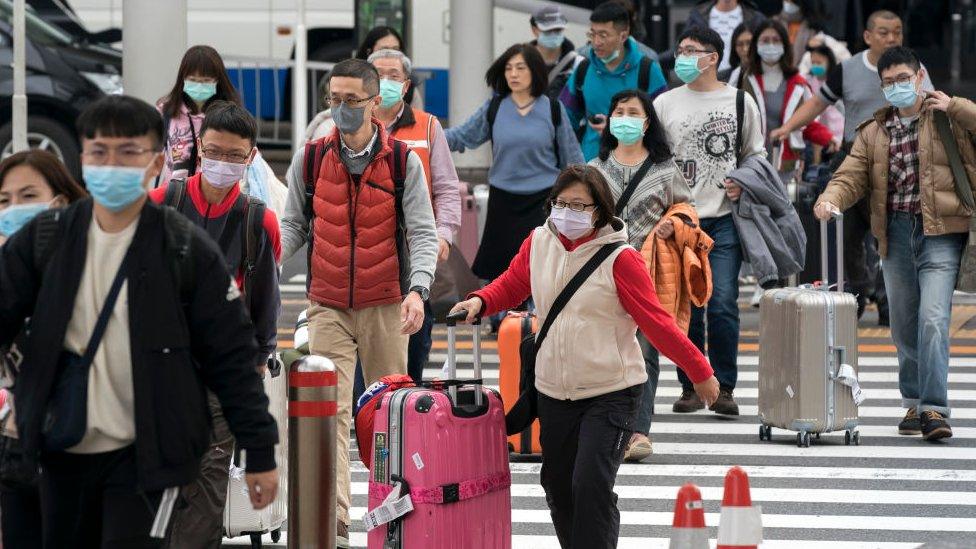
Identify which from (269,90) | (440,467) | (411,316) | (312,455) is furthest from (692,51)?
(269,90)

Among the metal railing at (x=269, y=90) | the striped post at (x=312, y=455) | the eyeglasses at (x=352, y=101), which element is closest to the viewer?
the striped post at (x=312, y=455)

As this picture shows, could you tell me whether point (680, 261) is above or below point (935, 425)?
above

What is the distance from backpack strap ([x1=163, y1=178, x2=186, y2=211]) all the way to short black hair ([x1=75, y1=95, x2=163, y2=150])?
5.47 feet

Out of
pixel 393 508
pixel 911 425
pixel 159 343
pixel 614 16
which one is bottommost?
pixel 911 425

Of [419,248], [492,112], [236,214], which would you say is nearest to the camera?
Answer: [236,214]

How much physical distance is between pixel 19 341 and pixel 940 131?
571 centimetres

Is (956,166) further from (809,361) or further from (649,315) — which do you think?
(649,315)

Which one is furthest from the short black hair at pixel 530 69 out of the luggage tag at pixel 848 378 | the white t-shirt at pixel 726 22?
the white t-shirt at pixel 726 22

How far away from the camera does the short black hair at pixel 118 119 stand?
16.1ft

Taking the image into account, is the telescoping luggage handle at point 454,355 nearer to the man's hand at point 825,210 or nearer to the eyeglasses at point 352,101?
the eyeglasses at point 352,101

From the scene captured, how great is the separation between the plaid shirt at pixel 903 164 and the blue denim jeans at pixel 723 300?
888 mm

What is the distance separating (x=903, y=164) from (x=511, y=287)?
11.1 ft

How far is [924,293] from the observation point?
9734 millimetres

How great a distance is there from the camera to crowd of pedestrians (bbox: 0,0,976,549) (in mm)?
4820
